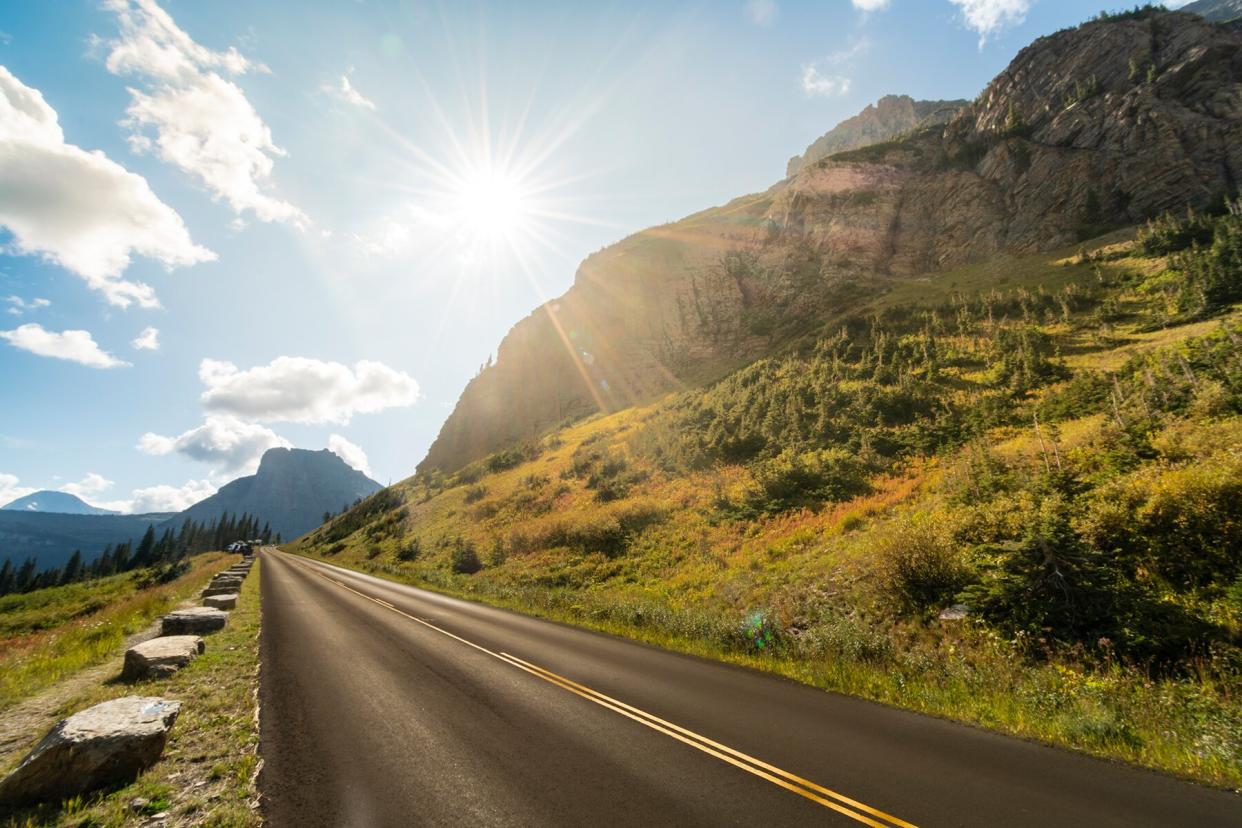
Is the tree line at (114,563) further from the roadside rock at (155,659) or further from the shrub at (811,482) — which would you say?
the shrub at (811,482)

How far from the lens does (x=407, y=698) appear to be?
7.93 meters

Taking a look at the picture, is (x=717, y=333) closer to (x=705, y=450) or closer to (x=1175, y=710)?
(x=705, y=450)

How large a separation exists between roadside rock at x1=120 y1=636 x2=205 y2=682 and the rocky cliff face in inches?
2411

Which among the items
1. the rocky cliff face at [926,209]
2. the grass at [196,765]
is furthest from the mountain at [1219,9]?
the grass at [196,765]

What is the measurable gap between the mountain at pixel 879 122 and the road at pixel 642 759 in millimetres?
189572

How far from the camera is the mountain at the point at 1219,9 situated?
501 feet

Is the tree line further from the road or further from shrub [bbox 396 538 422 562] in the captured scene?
the road

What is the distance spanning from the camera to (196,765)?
5.43 m

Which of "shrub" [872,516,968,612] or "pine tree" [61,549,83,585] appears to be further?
"pine tree" [61,549,83,585]


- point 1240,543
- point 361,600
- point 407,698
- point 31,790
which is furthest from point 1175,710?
point 361,600

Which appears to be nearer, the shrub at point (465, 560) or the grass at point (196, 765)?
the grass at point (196, 765)

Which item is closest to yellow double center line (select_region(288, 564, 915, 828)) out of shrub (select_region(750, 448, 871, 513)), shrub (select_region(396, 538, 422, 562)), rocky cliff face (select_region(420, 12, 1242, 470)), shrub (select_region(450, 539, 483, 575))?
shrub (select_region(750, 448, 871, 513))

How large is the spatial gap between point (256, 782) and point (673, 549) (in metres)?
20.6

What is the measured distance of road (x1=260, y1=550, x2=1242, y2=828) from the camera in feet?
14.7
